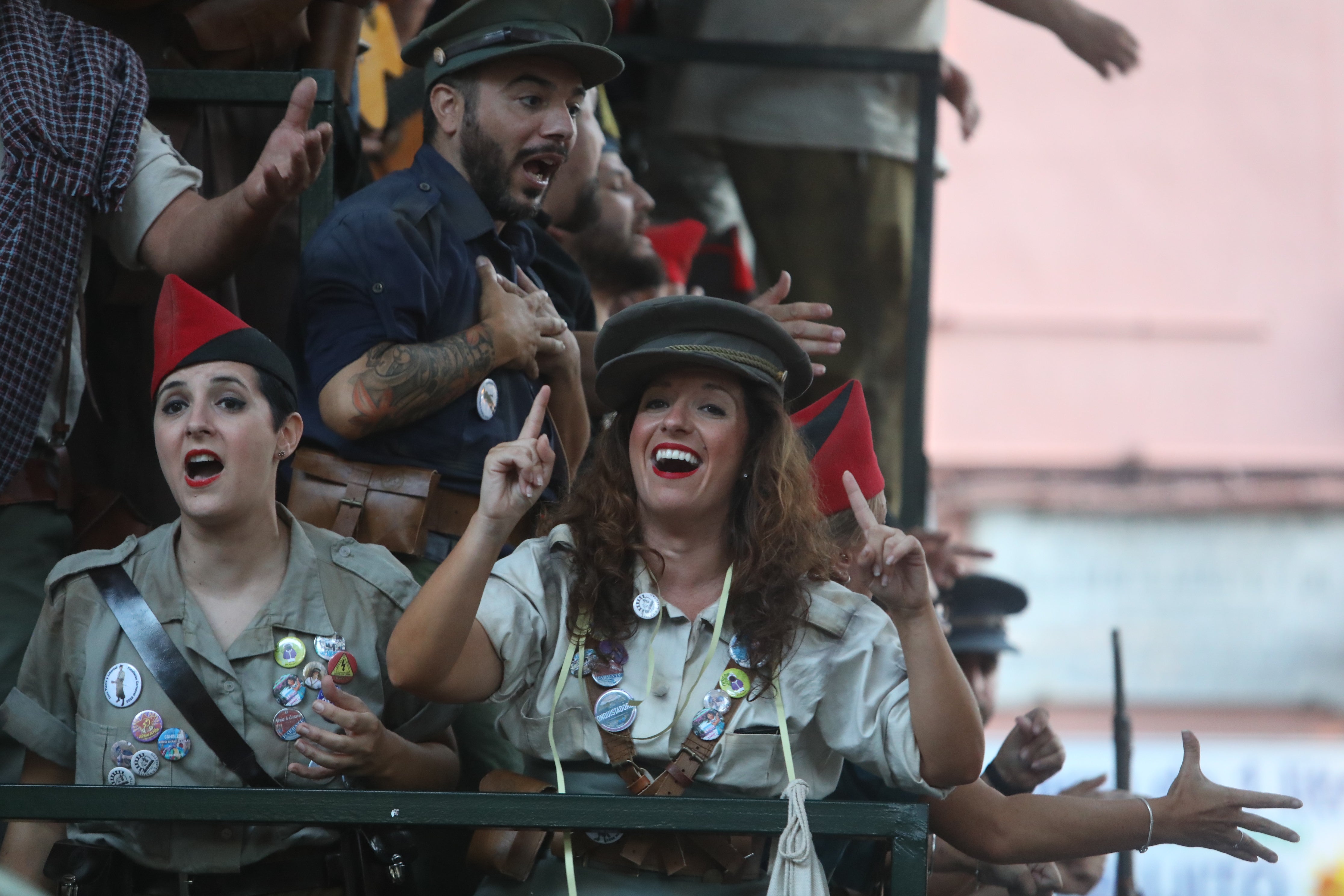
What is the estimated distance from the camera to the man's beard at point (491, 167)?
3.90 meters

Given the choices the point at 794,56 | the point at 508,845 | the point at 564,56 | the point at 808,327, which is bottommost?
the point at 508,845

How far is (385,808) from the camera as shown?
2863mm

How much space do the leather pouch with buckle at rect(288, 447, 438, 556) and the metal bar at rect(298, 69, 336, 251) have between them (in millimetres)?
699

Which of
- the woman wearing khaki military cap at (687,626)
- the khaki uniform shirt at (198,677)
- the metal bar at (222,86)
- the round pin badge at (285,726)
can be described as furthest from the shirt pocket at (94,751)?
the metal bar at (222,86)

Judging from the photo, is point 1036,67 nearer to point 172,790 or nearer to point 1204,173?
point 1204,173

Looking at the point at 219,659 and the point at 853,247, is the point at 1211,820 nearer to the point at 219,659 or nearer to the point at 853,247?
the point at 219,659

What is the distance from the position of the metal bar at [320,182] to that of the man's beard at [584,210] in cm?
79

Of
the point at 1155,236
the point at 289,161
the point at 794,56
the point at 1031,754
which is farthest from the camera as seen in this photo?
Result: the point at 1155,236

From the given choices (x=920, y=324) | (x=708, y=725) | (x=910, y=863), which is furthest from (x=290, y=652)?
(x=920, y=324)

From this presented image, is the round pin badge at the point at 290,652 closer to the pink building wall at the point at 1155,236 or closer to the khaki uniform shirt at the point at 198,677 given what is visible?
the khaki uniform shirt at the point at 198,677

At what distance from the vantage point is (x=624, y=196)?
511cm

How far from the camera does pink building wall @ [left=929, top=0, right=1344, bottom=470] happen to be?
18.0 m

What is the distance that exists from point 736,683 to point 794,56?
9.65 ft

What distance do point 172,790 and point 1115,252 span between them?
16.6m
